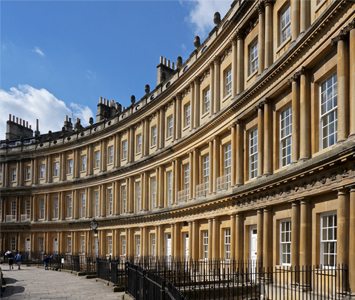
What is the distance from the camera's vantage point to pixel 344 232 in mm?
11242

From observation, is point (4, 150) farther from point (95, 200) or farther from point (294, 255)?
point (294, 255)

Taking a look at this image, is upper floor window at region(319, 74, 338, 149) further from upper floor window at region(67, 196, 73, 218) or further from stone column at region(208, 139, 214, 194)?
upper floor window at region(67, 196, 73, 218)

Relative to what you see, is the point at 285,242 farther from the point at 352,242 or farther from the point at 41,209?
the point at 41,209

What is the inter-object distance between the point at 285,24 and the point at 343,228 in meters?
8.37

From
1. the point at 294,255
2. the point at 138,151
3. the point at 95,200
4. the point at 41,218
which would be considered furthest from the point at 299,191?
the point at 41,218

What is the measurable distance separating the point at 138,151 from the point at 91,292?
681 inches

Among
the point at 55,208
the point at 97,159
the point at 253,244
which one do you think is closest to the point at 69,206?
the point at 55,208

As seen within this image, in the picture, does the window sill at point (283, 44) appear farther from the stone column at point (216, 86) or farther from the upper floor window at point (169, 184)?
the upper floor window at point (169, 184)

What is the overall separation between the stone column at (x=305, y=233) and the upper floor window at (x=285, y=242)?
133cm

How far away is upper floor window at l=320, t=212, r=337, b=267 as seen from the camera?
12203 mm

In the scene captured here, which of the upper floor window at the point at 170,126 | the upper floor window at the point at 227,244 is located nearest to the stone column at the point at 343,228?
the upper floor window at the point at 227,244

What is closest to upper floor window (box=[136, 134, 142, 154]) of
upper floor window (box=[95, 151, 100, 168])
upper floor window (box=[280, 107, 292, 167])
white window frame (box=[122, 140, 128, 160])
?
white window frame (box=[122, 140, 128, 160])

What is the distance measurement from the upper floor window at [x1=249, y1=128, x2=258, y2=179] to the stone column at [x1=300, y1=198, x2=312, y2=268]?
15.2ft

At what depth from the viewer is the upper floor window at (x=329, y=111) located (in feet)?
41.2
